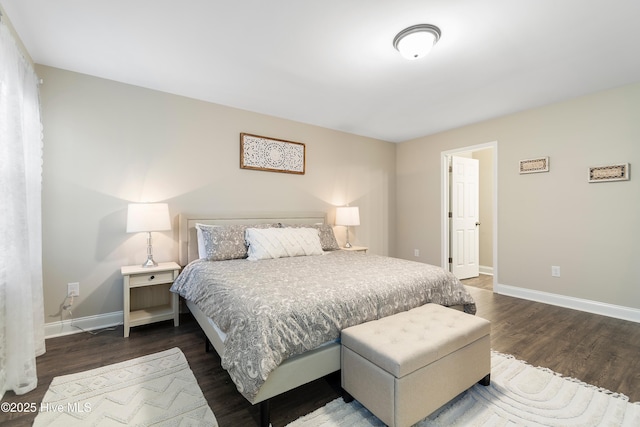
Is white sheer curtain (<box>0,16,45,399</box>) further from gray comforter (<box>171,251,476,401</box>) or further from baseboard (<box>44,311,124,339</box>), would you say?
gray comforter (<box>171,251,476,401</box>)

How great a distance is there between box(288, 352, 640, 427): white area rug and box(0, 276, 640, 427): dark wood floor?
12 cm

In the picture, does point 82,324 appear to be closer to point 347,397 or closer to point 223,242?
point 223,242

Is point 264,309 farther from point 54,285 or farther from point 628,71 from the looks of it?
point 628,71

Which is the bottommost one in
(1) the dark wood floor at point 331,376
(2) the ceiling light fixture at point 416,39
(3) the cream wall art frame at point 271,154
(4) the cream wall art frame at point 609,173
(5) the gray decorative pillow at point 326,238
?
(1) the dark wood floor at point 331,376

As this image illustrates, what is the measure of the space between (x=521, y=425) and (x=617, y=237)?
2759 millimetres

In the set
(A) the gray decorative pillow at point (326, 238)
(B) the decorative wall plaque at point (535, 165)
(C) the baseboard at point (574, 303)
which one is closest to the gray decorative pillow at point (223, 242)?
(A) the gray decorative pillow at point (326, 238)

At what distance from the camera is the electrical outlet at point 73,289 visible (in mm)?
2607

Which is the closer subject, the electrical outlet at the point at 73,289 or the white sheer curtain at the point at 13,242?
the white sheer curtain at the point at 13,242

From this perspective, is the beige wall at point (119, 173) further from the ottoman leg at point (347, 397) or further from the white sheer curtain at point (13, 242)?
the ottoman leg at point (347, 397)

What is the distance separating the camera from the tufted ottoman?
1372 millimetres

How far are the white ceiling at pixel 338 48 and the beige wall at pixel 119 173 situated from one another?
24 centimetres

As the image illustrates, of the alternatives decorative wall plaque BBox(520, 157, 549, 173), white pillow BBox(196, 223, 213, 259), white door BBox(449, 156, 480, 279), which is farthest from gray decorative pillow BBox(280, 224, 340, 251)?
decorative wall plaque BBox(520, 157, 549, 173)

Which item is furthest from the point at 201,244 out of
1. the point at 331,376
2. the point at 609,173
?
the point at 609,173

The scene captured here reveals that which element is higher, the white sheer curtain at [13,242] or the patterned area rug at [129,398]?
the white sheer curtain at [13,242]
